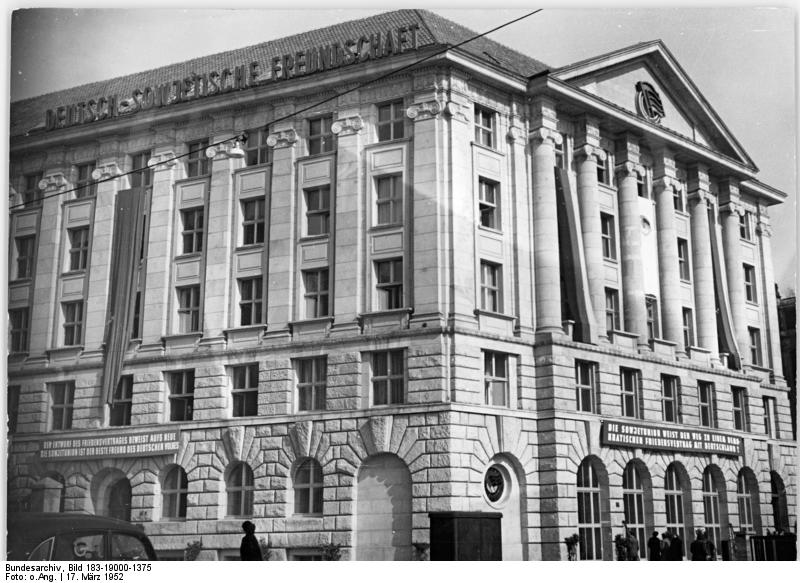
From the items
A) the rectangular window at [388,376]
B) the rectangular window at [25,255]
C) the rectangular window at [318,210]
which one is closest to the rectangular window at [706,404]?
the rectangular window at [388,376]

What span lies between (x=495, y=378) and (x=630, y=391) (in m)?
4.97

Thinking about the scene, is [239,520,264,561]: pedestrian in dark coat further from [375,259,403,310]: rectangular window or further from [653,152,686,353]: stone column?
[653,152,686,353]: stone column

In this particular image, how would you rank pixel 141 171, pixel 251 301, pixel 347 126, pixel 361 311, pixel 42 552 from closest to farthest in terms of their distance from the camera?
1. pixel 42 552
2. pixel 361 311
3. pixel 347 126
4. pixel 251 301
5. pixel 141 171

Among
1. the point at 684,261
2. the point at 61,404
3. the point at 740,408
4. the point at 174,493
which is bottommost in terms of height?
the point at 174,493

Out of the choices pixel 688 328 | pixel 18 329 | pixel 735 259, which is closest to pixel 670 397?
pixel 688 328

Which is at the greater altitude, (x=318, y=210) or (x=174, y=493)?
(x=318, y=210)

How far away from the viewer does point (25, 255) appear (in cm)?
2712

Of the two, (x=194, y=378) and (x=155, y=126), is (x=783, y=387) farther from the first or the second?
(x=155, y=126)

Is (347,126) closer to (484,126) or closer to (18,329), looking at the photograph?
(484,126)

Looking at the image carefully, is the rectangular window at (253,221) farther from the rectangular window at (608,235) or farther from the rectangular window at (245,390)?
the rectangular window at (608,235)

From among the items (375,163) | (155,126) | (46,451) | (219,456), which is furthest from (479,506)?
(155,126)

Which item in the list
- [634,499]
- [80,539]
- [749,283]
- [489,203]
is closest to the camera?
[80,539]

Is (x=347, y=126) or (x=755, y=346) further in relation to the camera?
(x=755, y=346)

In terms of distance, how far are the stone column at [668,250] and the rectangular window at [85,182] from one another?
15.9 m
